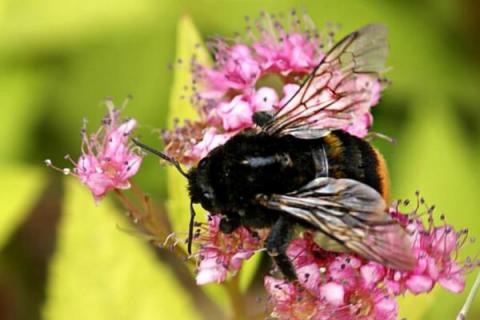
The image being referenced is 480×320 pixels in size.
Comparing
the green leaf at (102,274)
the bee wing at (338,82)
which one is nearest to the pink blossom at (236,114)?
the bee wing at (338,82)

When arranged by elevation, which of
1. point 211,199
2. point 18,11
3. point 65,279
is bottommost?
point 65,279

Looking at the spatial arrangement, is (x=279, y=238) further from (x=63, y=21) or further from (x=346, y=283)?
(x=63, y=21)

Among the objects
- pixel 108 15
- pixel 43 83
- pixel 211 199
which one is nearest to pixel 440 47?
pixel 108 15

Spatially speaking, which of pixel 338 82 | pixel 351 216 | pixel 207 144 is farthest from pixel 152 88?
pixel 351 216

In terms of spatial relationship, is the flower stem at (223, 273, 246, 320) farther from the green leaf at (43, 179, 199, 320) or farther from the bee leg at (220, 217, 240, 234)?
the bee leg at (220, 217, 240, 234)

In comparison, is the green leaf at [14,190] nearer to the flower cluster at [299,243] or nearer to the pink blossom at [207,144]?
the flower cluster at [299,243]

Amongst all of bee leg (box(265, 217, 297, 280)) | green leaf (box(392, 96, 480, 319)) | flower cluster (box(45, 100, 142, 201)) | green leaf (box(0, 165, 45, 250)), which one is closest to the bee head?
bee leg (box(265, 217, 297, 280))

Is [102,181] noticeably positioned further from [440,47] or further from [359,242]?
[440,47]
